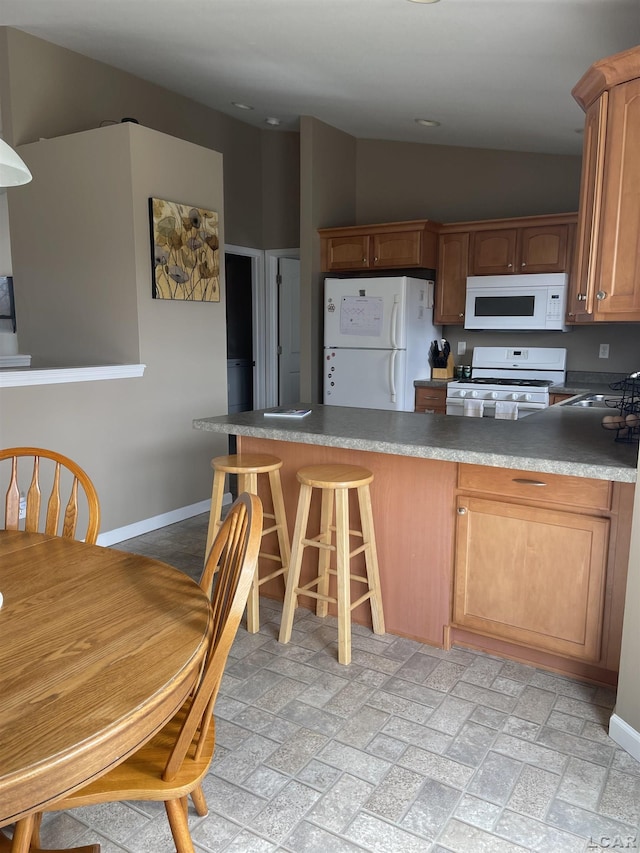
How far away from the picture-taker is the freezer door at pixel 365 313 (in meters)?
4.82

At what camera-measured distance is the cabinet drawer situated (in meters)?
2.13

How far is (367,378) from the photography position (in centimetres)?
501

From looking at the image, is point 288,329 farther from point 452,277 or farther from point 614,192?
point 614,192

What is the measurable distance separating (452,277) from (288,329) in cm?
185

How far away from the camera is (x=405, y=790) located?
1.74 m

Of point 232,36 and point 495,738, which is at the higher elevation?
point 232,36

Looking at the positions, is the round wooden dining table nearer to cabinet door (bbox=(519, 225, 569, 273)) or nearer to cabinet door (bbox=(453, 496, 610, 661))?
cabinet door (bbox=(453, 496, 610, 661))

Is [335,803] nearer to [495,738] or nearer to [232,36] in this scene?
[495,738]

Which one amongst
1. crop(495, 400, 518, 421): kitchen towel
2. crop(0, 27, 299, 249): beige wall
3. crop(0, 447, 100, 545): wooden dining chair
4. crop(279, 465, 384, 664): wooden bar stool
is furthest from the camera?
crop(495, 400, 518, 421): kitchen towel

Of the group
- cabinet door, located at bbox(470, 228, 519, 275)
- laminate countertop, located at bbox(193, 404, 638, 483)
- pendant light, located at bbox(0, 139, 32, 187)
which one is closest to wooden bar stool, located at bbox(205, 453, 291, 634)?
laminate countertop, located at bbox(193, 404, 638, 483)

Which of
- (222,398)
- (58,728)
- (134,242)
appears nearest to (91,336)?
(134,242)

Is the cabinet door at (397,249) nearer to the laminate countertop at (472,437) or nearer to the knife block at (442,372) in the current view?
the knife block at (442,372)

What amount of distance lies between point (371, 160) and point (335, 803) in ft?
17.3

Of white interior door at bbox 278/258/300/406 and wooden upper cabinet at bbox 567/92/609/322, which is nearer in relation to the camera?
wooden upper cabinet at bbox 567/92/609/322
